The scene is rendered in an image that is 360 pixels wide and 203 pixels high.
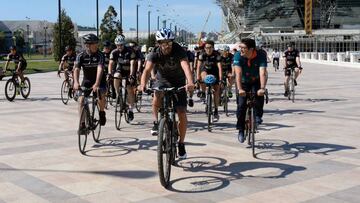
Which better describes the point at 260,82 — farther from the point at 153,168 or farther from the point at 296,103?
the point at 296,103

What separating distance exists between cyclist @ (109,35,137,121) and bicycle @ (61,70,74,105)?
4969mm

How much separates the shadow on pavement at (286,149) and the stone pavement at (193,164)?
0.05 feet

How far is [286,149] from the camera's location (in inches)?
358

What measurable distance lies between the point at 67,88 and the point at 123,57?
6134 mm

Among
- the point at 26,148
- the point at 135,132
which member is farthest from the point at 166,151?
the point at 135,132

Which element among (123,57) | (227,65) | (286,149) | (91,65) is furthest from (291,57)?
(91,65)

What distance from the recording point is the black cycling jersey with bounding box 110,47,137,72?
12383 mm

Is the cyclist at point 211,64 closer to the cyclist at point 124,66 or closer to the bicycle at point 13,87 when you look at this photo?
the cyclist at point 124,66

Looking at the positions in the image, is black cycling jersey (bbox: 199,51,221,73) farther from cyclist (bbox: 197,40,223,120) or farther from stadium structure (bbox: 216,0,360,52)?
stadium structure (bbox: 216,0,360,52)

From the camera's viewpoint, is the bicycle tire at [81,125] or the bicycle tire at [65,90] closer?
the bicycle tire at [81,125]

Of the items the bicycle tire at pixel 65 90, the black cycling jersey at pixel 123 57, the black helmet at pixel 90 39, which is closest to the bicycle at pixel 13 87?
the bicycle tire at pixel 65 90

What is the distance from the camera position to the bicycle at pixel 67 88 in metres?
17.5

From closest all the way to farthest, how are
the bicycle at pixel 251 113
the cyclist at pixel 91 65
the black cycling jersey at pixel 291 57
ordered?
the bicycle at pixel 251 113, the cyclist at pixel 91 65, the black cycling jersey at pixel 291 57

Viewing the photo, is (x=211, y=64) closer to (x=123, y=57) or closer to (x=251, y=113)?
(x=123, y=57)
